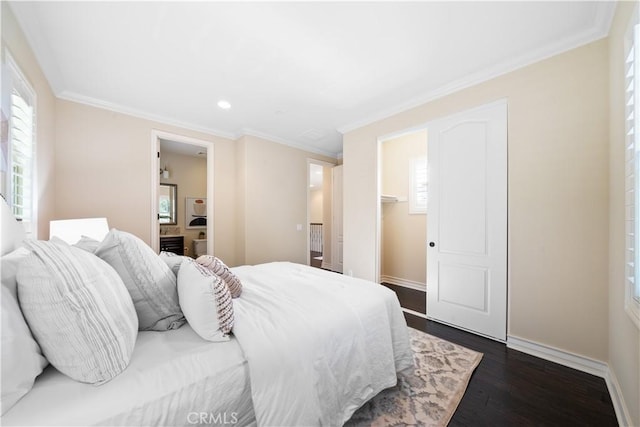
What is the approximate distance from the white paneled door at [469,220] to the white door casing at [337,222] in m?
2.37

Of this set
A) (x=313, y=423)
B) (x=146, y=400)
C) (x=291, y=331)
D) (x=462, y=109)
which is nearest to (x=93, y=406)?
(x=146, y=400)

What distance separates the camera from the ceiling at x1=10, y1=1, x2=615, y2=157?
5.63 feet

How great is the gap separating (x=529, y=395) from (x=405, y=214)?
9.37 feet

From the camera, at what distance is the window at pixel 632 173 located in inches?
50.3

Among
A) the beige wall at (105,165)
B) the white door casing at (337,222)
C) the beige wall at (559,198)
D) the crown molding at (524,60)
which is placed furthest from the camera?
the white door casing at (337,222)

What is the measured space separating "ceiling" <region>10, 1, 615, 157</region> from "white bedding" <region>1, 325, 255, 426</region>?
2133 mm

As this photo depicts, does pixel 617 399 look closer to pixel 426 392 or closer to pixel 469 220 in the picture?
pixel 426 392

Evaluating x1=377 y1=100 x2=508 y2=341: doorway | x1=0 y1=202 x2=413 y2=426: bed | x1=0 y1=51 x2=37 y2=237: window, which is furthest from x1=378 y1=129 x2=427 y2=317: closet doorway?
x1=0 y1=51 x2=37 y2=237: window

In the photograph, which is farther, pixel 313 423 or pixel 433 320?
pixel 433 320

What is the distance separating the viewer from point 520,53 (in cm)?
215

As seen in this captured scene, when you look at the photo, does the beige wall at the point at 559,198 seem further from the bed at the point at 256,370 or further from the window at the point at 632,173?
the bed at the point at 256,370

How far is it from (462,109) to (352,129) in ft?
5.16

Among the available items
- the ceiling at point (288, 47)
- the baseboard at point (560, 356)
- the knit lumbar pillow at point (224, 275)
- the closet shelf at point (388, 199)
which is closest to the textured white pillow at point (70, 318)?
the knit lumbar pillow at point (224, 275)

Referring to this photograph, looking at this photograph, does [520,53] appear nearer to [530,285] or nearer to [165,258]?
[530,285]
